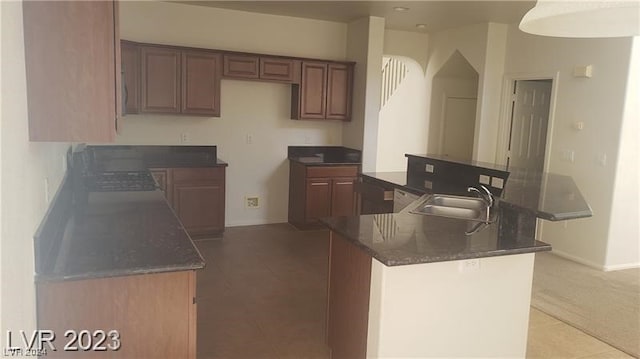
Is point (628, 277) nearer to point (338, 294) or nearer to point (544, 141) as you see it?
point (544, 141)

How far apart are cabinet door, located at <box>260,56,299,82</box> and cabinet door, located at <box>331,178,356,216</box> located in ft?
4.46

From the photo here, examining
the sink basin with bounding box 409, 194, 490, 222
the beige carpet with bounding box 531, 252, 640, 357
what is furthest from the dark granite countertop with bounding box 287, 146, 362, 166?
the sink basin with bounding box 409, 194, 490, 222

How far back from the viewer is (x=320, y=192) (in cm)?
A: 577

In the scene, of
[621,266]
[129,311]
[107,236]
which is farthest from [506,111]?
[129,311]

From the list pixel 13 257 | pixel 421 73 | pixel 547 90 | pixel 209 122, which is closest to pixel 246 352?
pixel 13 257

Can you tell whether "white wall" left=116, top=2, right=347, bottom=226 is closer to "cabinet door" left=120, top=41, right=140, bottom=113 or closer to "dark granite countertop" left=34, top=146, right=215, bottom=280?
"cabinet door" left=120, top=41, right=140, bottom=113

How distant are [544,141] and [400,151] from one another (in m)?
2.48

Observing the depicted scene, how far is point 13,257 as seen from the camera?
4.33 feet

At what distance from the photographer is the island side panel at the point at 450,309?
2.25 m

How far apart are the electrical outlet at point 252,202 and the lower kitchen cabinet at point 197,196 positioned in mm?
711

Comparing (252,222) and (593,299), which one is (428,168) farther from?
(252,222)

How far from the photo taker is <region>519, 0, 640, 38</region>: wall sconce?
1.94m

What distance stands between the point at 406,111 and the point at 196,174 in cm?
377

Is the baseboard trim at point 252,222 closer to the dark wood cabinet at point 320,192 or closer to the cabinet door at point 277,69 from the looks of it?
the dark wood cabinet at point 320,192
